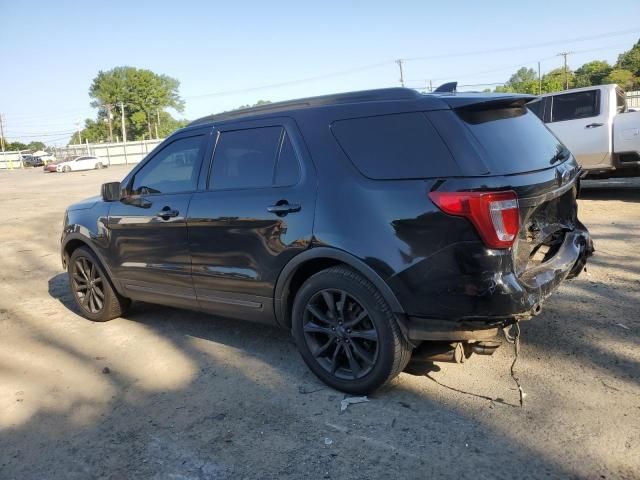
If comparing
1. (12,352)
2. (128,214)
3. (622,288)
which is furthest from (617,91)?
(12,352)

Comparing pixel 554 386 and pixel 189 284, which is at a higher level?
pixel 189 284

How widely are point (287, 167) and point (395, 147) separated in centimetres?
81

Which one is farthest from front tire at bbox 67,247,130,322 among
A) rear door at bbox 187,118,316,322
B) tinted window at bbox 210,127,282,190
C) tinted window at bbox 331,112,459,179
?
tinted window at bbox 331,112,459,179

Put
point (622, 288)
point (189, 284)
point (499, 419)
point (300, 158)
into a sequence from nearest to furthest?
point (499, 419), point (300, 158), point (189, 284), point (622, 288)

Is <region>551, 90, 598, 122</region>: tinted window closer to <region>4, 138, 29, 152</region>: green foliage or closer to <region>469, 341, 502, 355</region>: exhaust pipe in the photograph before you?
<region>469, 341, 502, 355</region>: exhaust pipe

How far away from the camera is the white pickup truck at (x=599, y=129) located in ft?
31.5

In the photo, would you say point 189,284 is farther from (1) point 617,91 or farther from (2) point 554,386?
(1) point 617,91

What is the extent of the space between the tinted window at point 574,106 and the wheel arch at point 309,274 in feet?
28.0

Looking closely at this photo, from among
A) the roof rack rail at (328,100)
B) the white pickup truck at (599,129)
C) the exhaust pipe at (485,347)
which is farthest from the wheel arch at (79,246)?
the white pickup truck at (599,129)

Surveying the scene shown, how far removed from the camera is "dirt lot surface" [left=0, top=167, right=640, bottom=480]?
2834 millimetres

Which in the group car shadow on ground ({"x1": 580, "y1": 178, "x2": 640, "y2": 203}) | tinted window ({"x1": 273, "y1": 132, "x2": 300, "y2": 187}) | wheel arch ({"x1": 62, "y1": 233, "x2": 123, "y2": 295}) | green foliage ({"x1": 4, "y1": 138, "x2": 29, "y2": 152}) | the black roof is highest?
green foliage ({"x1": 4, "y1": 138, "x2": 29, "y2": 152})

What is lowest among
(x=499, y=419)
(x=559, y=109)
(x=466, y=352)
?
(x=499, y=419)

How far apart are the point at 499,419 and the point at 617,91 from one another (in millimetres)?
9268

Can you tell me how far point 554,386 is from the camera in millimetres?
3436
